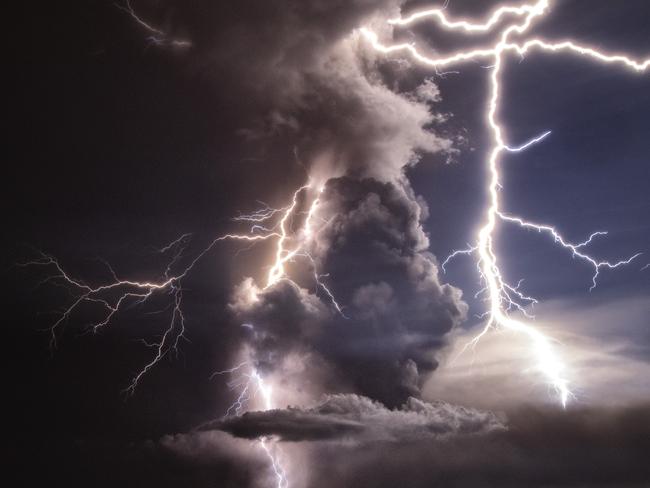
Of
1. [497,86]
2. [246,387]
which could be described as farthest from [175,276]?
[497,86]

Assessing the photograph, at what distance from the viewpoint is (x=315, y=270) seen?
8.81 metres

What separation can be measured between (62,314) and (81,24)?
5011 mm

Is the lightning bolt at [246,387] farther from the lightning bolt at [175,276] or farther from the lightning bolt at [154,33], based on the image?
the lightning bolt at [154,33]

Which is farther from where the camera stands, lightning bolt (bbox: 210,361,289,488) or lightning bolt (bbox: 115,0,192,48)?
lightning bolt (bbox: 210,361,289,488)

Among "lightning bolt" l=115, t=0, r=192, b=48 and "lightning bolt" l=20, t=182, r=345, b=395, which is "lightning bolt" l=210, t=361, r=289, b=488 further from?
"lightning bolt" l=115, t=0, r=192, b=48

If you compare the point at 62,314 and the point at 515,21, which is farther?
the point at 62,314

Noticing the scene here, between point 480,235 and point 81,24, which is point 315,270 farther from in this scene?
point 81,24

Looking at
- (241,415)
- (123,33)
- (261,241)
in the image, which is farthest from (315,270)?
(123,33)

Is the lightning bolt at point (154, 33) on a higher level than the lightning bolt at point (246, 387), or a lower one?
higher

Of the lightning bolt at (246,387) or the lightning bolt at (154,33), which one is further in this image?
the lightning bolt at (246,387)

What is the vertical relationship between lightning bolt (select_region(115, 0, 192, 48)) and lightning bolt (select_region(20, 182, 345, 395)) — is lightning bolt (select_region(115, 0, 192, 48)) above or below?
above

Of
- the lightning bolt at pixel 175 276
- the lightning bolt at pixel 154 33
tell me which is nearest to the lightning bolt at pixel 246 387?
the lightning bolt at pixel 175 276

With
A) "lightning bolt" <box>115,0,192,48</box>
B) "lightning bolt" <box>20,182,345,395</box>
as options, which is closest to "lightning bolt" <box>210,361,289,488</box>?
"lightning bolt" <box>20,182,345,395</box>

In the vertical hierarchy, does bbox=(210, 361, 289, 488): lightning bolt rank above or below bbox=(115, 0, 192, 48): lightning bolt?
below
